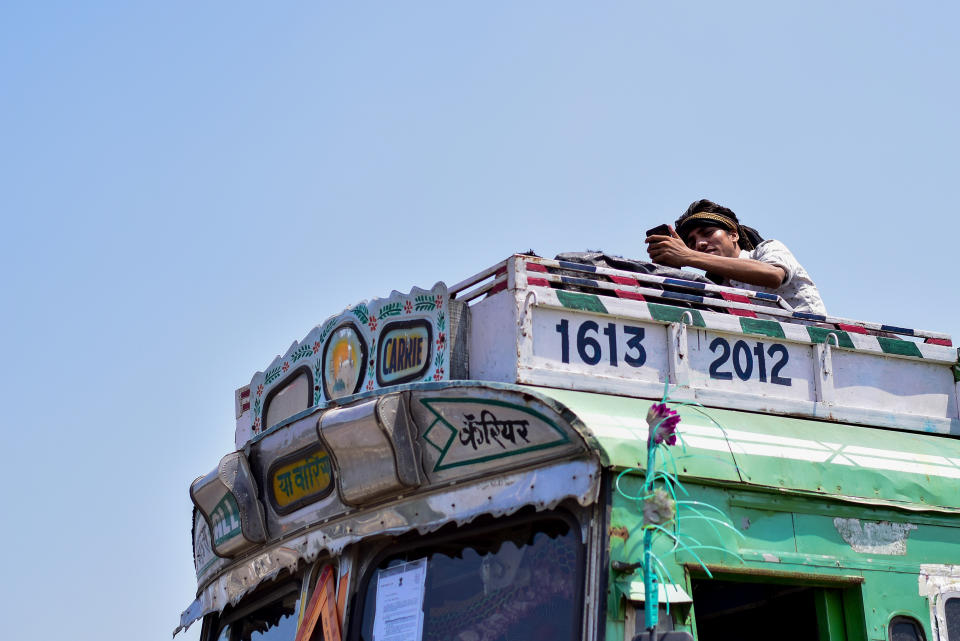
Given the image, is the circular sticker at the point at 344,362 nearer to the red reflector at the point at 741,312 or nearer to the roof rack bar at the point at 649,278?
the roof rack bar at the point at 649,278

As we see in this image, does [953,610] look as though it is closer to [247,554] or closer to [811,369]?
[811,369]

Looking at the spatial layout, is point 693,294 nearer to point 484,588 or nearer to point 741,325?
point 741,325

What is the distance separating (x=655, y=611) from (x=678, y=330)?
5.14 feet

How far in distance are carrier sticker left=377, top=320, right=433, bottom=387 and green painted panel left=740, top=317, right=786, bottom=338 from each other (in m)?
1.45

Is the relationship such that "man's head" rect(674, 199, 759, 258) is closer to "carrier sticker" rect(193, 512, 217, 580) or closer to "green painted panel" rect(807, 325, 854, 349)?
"green painted panel" rect(807, 325, 854, 349)

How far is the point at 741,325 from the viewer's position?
5.80 m

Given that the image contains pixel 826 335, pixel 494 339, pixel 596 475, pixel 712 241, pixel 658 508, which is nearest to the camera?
pixel 658 508

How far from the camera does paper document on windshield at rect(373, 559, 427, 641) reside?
17.0 feet

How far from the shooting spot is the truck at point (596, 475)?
15.8 ft

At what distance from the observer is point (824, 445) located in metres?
Result: 5.50

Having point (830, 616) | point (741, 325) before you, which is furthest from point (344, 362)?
point (830, 616)

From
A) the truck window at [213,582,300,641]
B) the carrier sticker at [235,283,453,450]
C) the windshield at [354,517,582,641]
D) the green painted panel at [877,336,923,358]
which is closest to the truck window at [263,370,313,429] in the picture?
the carrier sticker at [235,283,453,450]

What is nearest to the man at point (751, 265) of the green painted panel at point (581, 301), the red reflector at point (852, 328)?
the red reflector at point (852, 328)

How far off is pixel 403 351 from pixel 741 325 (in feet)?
5.10
